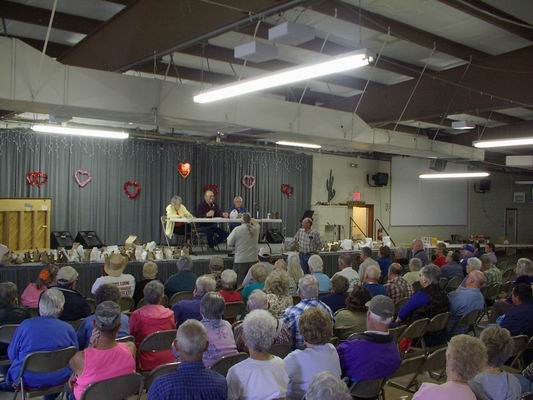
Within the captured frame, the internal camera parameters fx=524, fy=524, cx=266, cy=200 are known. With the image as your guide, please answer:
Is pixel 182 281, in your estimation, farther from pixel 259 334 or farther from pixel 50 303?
pixel 259 334

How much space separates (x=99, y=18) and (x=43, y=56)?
0.93 m

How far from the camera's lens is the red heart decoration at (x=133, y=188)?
12609mm

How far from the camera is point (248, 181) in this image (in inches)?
575

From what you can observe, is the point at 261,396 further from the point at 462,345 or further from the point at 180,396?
the point at 462,345

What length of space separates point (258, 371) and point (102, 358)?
910mm

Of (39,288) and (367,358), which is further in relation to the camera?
(39,288)

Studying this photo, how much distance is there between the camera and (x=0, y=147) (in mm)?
10656

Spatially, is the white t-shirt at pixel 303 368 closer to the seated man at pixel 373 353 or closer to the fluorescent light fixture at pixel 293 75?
the seated man at pixel 373 353

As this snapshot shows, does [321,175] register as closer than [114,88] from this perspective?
No

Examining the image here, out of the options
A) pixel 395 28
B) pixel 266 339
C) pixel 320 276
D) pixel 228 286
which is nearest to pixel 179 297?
pixel 228 286

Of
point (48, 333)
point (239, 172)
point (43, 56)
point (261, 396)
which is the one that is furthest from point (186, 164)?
point (261, 396)

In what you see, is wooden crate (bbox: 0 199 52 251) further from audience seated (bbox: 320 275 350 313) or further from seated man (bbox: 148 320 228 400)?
seated man (bbox: 148 320 228 400)

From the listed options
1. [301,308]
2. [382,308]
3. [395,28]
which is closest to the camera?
[382,308]

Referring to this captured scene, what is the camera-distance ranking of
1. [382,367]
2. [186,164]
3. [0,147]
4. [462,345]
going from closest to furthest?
[462,345] < [382,367] < [0,147] < [186,164]
